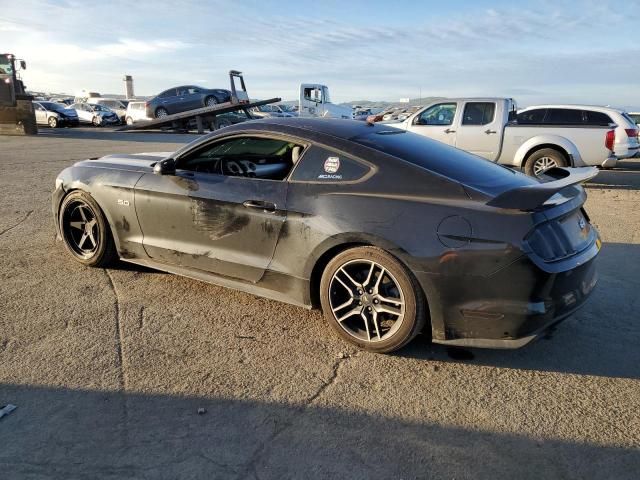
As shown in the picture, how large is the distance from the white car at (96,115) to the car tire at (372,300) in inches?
1314

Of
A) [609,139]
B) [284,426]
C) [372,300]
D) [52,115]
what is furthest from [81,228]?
[52,115]

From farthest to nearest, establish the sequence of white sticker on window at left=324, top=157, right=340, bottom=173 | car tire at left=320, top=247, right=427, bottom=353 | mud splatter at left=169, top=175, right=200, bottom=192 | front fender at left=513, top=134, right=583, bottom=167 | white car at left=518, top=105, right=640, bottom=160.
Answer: white car at left=518, top=105, right=640, bottom=160
front fender at left=513, top=134, right=583, bottom=167
mud splatter at left=169, top=175, right=200, bottom=192
white sticker on window at left=324, top=157, right=340, bottom=173
car tire at left=320, top=247, right=427, bottom=353

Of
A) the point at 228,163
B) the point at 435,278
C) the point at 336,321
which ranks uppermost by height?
the point at 228,163

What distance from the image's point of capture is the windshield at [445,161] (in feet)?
11.2

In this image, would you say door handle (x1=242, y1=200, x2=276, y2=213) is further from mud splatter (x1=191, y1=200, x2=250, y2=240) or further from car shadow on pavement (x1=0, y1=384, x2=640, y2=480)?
car shadow on pavement (x1=0, y1=384, x2=640, y2=480)

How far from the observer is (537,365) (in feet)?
10.8

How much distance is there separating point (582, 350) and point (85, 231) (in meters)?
4.33

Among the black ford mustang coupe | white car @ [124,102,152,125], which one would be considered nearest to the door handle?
the black ford mustang coupe

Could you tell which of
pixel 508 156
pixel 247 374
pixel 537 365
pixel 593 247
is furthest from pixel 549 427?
pixel 508 156

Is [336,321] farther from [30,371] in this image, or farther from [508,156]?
[508,156]

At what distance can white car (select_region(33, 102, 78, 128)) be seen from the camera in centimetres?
2888

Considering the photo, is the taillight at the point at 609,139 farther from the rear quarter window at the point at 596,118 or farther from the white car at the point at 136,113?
the white car at the point at 136,113

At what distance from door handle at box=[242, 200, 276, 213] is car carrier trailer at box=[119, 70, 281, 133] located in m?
18.2

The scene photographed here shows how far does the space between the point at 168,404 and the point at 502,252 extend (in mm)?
2065
